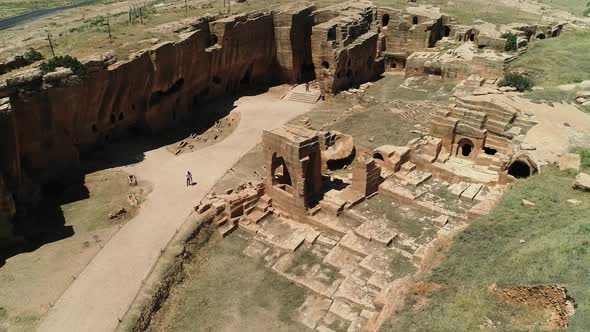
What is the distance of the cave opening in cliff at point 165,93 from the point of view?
33.5 m

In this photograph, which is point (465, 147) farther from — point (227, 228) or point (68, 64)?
point (68, 64)

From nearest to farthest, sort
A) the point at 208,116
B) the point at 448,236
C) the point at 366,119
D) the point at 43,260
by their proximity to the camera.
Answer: the point at 448,236
the point at 43,260
the point at 366,119
the point at 208,116

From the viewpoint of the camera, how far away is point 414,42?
43.8m

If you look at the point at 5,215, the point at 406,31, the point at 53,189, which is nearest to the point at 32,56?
the point at 53,189

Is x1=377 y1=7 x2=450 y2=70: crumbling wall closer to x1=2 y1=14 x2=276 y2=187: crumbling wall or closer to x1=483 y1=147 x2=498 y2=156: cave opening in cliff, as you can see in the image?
x1=2 y1=14 x2=276 y2=187: crumbling wall

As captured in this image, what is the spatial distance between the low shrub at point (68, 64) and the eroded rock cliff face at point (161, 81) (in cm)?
43

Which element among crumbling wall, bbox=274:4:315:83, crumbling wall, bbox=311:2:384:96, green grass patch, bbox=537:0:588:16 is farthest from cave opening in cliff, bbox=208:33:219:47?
green grass patch, bbox=537:0:588:16

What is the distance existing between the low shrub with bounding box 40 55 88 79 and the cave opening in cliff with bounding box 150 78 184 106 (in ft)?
19.8

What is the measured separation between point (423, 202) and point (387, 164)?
3.95 metres

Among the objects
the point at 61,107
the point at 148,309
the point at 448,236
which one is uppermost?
the point at 61,107

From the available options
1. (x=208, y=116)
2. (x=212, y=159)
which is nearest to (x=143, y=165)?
(x=212, y=159)

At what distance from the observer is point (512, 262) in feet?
46.6

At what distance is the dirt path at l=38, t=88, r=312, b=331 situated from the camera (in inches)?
719

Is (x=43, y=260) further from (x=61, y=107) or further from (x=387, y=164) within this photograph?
(x=387, y=164)
